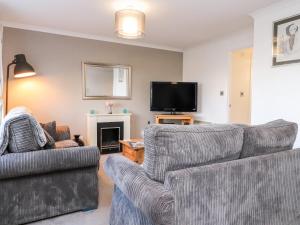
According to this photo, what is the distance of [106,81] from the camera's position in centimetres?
480

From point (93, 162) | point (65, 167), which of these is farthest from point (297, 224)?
point (65, 167)

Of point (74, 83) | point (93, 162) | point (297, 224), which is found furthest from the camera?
point (74, 83)

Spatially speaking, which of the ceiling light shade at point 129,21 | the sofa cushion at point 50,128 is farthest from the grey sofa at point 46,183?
the ceiling light shade at point 129,21

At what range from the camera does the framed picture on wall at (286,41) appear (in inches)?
106

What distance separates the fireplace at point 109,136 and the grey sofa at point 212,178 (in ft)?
10.2

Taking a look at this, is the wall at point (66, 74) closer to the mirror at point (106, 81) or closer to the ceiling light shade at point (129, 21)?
the mirror at point (106, 81)

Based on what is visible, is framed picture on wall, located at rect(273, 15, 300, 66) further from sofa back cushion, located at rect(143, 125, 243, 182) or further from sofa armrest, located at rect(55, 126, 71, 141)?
sofa armrest, located at rect(55, 126, 71, 141)

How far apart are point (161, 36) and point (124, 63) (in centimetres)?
100

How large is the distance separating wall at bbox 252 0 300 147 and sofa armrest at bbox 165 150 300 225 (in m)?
1.51

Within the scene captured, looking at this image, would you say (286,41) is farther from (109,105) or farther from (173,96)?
(109,105)

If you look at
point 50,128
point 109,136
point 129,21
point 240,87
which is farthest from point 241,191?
point 240,87

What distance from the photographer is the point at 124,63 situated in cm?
495

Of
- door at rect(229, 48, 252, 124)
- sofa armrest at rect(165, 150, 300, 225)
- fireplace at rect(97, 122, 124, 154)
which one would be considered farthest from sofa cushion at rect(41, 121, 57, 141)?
door at rect(229, 48, 252, 124)

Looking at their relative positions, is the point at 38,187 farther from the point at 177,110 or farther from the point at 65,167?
the point at 177,110
